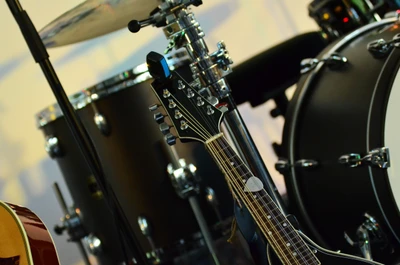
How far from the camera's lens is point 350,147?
1028mm

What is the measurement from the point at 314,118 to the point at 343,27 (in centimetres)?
38

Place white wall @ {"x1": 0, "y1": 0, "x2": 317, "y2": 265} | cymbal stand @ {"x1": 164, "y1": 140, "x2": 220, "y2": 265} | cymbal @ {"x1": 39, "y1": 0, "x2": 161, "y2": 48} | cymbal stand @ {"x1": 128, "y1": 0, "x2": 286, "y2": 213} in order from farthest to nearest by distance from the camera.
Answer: white wall @ {"x1": 0, "y1": 0, "x2": 317, "y2": 265} → cymbal stand @ {"x1": 164, "y1": 140, "x2": 220, "y2": 265} → cymbal @ {"x1": 39, "y1": 0, "x2": 161, "y2": 48} → cymbal stand @ {"x1": 128, "y1": 0, "x2": 286, "y2": 213}

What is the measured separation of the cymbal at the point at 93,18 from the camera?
3.59 feet

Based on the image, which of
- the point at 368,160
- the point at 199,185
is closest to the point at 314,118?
the point at 368,160

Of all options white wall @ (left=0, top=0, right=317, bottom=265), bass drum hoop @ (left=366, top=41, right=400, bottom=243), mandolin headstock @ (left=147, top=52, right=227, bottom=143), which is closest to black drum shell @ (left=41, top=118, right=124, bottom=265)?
Result: white wall @ (left=0, top=0, right=317, bottom=265)

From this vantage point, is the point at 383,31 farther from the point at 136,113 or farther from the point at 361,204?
the point at 136,113

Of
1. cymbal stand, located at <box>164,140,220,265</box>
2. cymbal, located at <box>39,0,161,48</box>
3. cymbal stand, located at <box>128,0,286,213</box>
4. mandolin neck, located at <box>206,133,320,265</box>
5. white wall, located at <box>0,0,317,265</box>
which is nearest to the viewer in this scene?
mandolin neck, located at <box>206,133,320,265</box>

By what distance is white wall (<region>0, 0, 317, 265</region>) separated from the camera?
1723mm

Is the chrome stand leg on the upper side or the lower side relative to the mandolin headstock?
lower

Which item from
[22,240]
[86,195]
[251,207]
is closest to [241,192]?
[251,207]

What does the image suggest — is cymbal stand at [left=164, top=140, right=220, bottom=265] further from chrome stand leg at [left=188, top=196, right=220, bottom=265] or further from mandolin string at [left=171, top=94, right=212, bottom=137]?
mandolin string at [left=171, top=94, right=212, bottom=137]

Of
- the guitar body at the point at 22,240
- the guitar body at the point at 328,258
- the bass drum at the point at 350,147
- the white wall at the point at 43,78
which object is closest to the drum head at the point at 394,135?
the bass drum at the point at 350,147

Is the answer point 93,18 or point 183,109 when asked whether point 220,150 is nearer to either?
point 183,109

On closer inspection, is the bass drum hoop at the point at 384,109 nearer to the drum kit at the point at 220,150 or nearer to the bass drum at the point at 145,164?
the drum kit at the point at 220,150
